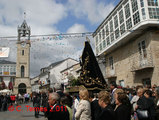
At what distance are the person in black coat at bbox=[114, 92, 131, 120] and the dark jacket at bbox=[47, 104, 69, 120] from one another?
1074 mm

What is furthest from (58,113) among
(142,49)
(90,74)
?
(142,49)

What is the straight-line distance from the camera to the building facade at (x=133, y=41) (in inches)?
584

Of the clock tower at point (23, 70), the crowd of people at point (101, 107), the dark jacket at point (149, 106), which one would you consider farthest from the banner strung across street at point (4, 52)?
the clock tower at point (23, 70)

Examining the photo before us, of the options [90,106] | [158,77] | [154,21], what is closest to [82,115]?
[90,106]

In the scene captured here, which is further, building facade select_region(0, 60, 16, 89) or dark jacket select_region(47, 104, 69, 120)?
building facade select_region(0, 60, 16, 89)

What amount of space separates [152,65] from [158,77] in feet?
3.93

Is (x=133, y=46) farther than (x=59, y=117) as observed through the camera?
Yes

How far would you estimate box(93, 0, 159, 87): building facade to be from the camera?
14836 mm

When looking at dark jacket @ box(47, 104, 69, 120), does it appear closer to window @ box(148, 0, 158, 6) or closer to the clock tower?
window @ box(148, 0, 158, 6)

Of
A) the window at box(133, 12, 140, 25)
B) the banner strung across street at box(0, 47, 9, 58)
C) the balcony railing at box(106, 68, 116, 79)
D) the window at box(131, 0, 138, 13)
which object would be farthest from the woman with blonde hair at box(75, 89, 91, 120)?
the balcony railing at box(106, 68, 116, 79)

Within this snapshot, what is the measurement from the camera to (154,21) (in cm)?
1454

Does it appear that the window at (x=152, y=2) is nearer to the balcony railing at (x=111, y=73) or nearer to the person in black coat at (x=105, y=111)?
the balcony railing at (x=111, y=73)

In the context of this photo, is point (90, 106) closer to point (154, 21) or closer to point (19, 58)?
point (154, 21)

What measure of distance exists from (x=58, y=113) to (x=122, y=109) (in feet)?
4.39
